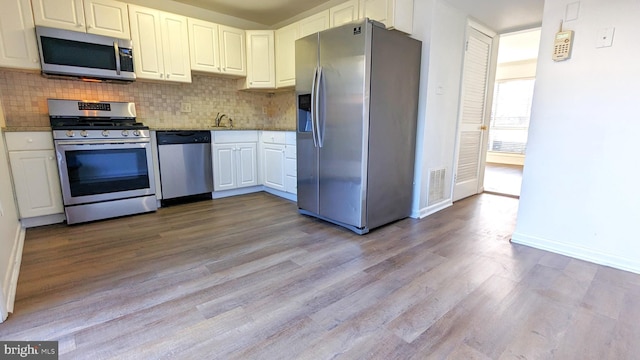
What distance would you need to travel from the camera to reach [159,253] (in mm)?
2285

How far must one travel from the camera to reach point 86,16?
294 centimetres

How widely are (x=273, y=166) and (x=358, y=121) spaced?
1.82 m

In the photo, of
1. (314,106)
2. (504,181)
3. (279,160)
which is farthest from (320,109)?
(504,181)

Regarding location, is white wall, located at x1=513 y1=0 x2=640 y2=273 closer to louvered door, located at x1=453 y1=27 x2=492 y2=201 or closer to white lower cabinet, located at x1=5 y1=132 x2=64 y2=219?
louvered door, located at x1=453 y1=27 x2=492 y2=201

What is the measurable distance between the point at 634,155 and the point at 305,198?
256 cm

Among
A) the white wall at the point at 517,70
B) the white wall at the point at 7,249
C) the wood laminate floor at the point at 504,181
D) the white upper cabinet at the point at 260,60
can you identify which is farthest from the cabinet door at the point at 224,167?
the white wall at the point at 517,70

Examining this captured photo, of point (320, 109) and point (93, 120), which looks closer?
point (320, 109)

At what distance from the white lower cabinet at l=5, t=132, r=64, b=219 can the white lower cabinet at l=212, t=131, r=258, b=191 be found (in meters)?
1.56

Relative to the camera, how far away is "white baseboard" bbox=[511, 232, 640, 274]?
6.67ft

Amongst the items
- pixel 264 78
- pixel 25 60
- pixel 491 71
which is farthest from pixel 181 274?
pixel 491 71

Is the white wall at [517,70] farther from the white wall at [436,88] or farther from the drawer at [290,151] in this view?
the drawer at [290,151]

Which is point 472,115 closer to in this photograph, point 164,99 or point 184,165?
point 184,165

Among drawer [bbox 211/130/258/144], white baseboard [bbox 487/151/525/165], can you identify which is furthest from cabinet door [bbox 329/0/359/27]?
white baseboard [bbox 487/151/525/165]

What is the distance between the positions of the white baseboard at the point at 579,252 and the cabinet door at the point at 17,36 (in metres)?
4.66
